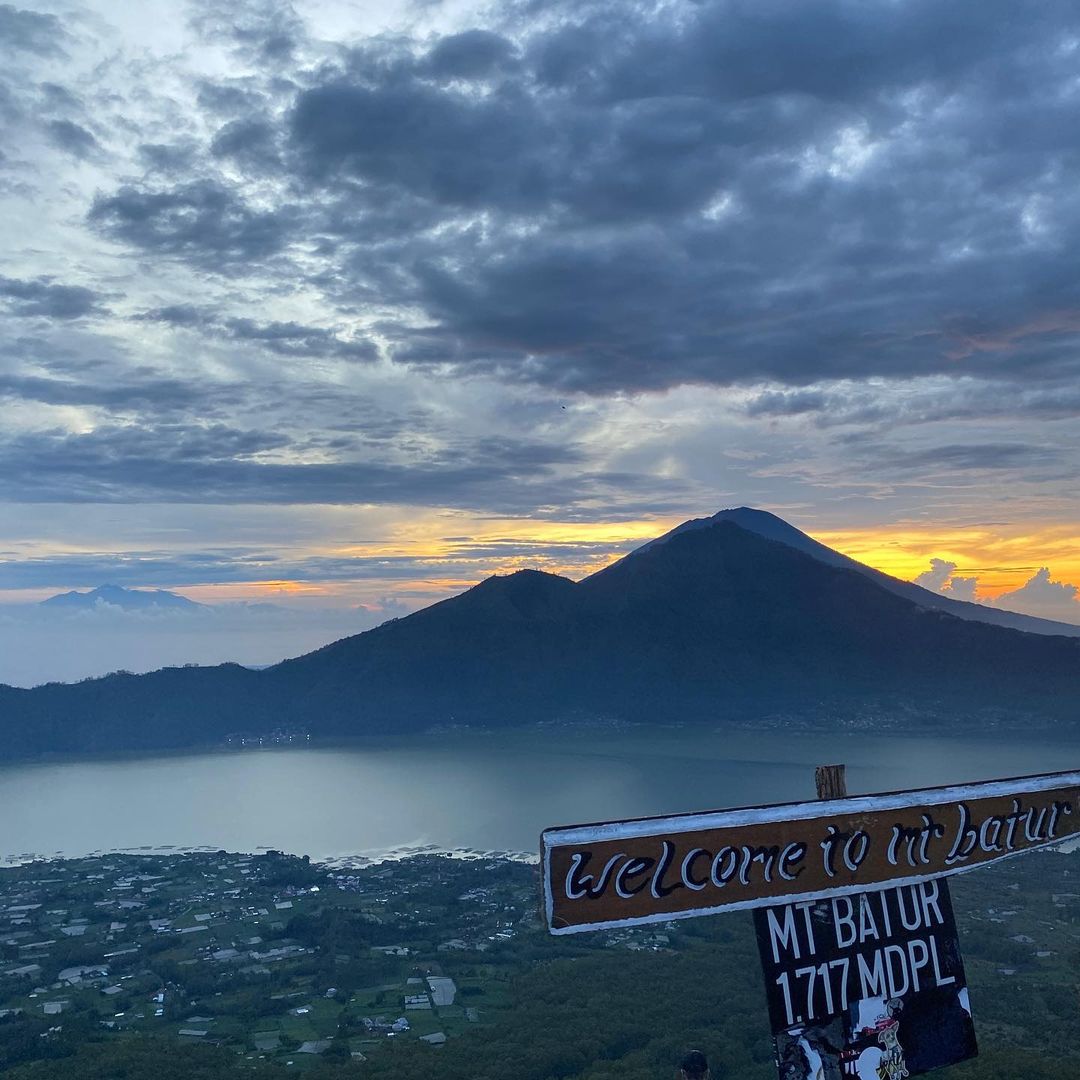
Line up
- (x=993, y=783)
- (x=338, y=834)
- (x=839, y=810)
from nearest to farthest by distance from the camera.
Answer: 1. (x=839, y=810)
2. (x=993, y=783)
3. (x=338, y=834)

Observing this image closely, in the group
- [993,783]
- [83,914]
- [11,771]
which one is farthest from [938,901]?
[11,771]

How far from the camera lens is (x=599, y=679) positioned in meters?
177

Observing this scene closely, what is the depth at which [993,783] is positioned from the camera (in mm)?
4789

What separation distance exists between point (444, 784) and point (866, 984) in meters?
99.5

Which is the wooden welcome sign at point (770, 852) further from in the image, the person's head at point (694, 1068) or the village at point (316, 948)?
the village at point (316, 948)

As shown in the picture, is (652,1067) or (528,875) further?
(528,875)

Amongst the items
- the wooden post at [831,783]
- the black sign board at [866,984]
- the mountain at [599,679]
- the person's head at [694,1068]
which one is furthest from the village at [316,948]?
the mountain at [599,679]

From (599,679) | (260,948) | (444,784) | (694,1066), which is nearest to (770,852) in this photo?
(694,1066)

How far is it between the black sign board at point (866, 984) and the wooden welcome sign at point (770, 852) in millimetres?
125

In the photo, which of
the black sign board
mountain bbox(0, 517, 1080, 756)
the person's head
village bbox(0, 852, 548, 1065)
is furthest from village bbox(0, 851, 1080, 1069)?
mountain bbox(0, 517, 1080, 756)

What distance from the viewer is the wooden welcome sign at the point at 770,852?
12.7 ft

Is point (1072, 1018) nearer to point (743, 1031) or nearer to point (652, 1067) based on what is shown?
point (743, 1031)

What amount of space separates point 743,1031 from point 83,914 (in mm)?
36326

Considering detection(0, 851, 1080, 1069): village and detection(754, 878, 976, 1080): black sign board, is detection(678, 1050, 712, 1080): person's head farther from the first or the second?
detection(0, 851, 1080, 1069): village
